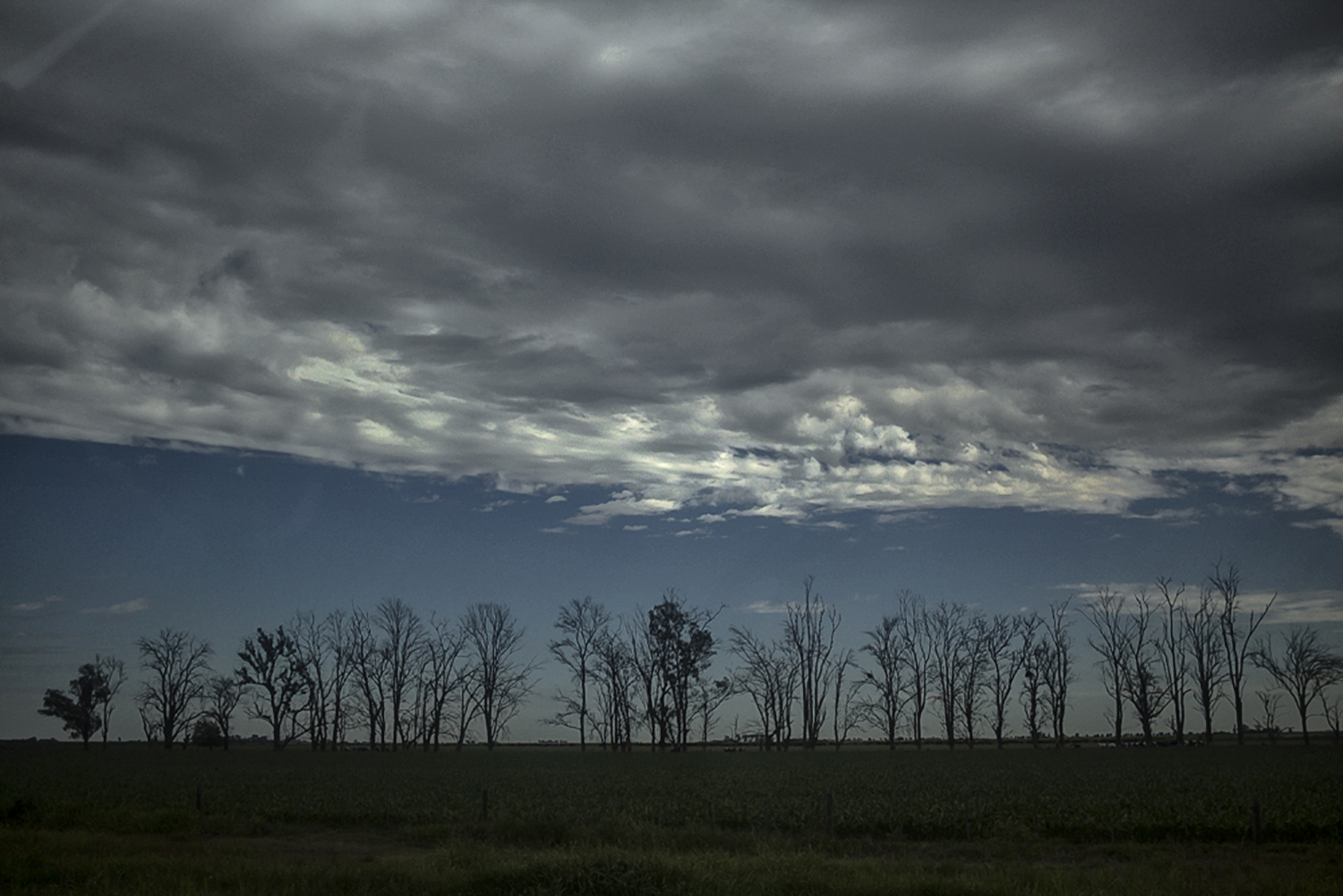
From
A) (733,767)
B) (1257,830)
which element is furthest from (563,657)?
(1257,830)

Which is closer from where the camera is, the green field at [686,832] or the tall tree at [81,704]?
the green field at [686,832]

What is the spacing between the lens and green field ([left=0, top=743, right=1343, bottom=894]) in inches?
627

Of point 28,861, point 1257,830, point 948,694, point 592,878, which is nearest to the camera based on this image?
point 592,878

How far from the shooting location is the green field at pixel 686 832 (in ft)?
52.3

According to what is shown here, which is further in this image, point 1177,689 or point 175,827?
point 1177,689

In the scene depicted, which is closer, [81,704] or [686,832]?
[686,832]

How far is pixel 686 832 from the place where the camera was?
77.7 feet

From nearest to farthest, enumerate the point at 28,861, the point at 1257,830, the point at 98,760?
the point at 28,861
the point at 1257,830
the point at 98,760

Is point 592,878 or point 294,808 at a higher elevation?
point 592,878

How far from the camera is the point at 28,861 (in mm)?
18000

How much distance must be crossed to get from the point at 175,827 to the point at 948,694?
269ft

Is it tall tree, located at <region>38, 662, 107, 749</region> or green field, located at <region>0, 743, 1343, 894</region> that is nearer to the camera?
green field, located at <region>0, 743, 1343, 894</region>

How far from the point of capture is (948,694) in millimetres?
93062

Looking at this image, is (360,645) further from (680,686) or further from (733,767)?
(733,767)
